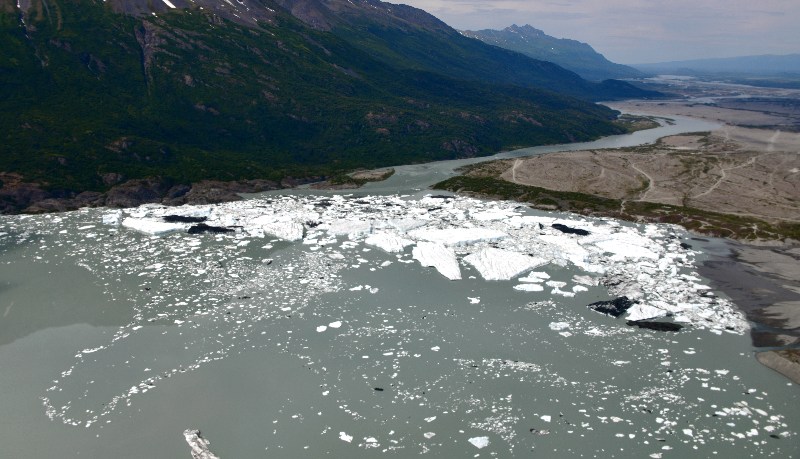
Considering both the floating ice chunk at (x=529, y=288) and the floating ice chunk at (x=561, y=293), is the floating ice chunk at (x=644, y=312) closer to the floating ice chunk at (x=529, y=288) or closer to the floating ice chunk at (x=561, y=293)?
the floating ice chunk at (x=561, y=293)

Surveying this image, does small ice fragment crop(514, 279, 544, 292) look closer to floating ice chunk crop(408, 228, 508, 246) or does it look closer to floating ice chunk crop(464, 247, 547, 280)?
floating ice chunk crop(464, 247, 547, 280)

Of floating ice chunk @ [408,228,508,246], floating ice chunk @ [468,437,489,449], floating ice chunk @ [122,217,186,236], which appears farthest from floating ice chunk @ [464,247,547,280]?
floating ice chunk @ [122,217,186,236]

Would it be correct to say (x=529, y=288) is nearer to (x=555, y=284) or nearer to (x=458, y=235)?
(x=555, y=284)

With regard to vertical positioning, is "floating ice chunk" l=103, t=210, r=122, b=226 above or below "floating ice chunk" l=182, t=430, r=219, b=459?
above

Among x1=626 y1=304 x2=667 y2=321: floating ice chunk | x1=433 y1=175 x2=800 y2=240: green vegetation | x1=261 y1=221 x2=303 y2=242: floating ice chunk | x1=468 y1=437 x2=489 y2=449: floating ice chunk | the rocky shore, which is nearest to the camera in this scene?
x1=468 y1=437 x2=489 y2=449: floating ice chunk

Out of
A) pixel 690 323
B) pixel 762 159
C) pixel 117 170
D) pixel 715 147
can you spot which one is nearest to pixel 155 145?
pixel 117 170

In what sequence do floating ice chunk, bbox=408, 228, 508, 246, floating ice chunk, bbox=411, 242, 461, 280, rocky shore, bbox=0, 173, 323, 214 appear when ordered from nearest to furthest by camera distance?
floating ice chunk, bbox=411, 242, 461, 280 < floating ice chunk, bbox=408, 228, 508, 246 < rocky shore, bbox=0, 173, 323, 214

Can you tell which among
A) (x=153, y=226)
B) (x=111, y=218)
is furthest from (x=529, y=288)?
(x=111, y=218)
